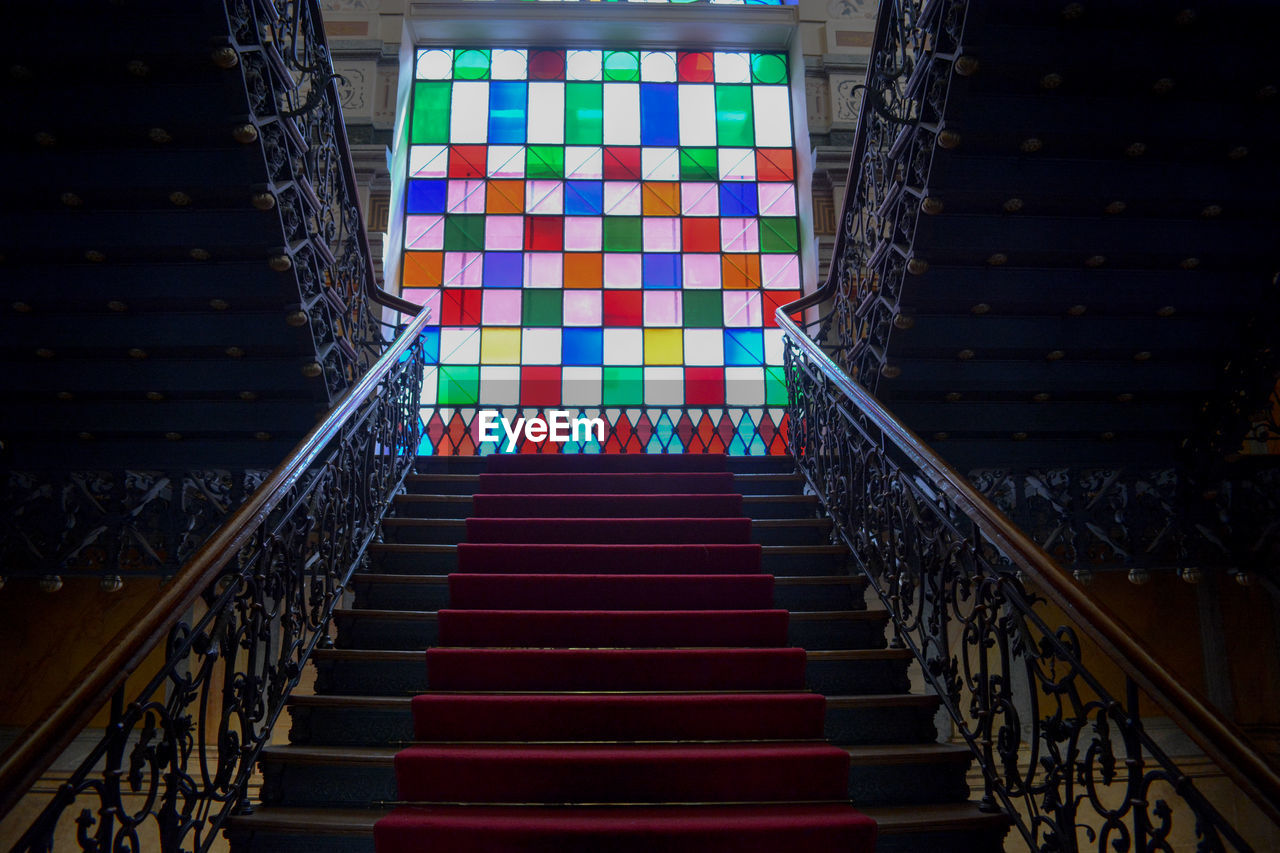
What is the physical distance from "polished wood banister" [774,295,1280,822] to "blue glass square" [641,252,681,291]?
16.6 ft

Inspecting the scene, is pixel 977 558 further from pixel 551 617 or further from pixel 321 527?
pixel 321 527

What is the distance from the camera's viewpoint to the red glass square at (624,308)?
26.2 ft

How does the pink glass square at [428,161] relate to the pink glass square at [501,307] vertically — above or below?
above

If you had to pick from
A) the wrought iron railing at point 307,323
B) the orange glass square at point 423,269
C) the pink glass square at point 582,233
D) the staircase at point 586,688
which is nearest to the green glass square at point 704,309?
the pink glass square at point 582,233

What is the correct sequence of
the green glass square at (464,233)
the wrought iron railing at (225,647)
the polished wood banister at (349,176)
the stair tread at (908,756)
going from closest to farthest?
the wrought iron railing at (225,647) < the stair tread at (908,756) < the polished wood banister at (349,176) < the green glass square at (464,233)

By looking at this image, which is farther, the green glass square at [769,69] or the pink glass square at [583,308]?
the green glass square at [769,69]

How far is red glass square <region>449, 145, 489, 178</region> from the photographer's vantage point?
8422 mm

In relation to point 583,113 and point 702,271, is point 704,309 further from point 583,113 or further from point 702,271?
point 583,113

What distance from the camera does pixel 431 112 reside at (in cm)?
863

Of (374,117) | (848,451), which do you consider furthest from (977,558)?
(374,117)

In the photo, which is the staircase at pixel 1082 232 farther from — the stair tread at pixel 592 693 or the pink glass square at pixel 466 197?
the pink glass square at pixel 466 197

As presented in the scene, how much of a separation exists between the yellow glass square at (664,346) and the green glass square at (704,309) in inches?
6.8

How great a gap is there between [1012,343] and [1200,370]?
3.83 ft

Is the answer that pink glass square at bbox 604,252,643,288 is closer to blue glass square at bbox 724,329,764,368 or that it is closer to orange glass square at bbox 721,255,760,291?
orange glass square at bbox 721,255,760,291
